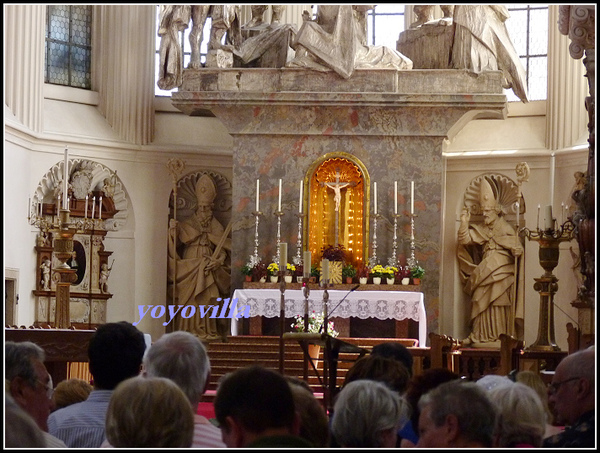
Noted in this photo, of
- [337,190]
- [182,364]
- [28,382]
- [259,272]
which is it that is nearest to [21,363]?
[28,382]

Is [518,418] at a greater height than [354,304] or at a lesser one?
greater

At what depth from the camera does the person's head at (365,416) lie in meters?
4.02

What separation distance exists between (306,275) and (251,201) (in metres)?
7.75

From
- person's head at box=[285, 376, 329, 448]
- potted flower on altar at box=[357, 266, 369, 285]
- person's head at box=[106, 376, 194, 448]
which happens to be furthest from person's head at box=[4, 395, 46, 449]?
potted flower on altar at box=[357, 266, 369, 285]

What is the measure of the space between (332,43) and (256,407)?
15162mm

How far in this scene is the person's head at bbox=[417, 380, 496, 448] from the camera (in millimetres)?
3746

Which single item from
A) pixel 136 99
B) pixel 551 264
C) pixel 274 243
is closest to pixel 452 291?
pixel 274 243

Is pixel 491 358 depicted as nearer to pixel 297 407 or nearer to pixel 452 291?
pixel 452 291

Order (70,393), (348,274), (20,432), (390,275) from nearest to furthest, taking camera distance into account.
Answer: (20,432), (70,393), (390,275), (348,274)

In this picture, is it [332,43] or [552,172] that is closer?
[552,172]

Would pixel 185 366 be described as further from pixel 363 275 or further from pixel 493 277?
pixel 493 277

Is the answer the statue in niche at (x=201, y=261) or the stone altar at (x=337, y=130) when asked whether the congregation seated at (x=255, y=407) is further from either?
the statue in niche at (x=201, y=261)

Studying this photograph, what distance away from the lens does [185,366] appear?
4.37m

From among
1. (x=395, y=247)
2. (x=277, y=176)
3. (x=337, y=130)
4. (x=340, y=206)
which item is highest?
(x=337, y=130)
